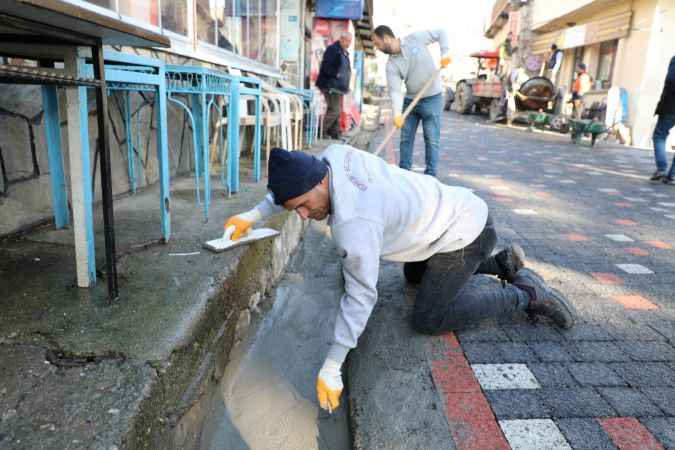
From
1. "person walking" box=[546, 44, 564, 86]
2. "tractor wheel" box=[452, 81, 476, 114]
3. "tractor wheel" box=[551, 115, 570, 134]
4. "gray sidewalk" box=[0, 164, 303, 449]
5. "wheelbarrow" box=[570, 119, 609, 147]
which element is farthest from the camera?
"tractor wheel" box=[452, 81, 476, 114]

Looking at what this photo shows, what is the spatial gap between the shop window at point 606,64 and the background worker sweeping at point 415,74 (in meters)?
13.0

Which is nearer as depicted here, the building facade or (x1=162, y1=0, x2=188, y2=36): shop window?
(x1=162, y1=0, x2=188, y2=36): shop window

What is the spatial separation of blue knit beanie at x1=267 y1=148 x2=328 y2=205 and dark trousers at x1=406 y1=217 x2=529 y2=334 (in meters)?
0.80

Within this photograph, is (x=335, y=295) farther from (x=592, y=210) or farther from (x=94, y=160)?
(x=592, y=210)

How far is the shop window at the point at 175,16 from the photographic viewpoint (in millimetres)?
4018

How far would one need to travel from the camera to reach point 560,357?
2.06m

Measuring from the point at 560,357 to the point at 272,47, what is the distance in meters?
6.72

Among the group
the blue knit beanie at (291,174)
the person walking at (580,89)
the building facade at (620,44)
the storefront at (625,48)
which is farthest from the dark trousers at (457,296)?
the person walking at (580,89)

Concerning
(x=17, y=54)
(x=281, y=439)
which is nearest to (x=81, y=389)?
(x=281, y=439)

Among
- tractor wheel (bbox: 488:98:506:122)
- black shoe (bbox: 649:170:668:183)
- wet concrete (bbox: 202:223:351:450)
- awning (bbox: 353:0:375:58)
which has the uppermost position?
awning (bbox: 353:0:375:58)

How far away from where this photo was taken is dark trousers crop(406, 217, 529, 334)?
84.9 inches

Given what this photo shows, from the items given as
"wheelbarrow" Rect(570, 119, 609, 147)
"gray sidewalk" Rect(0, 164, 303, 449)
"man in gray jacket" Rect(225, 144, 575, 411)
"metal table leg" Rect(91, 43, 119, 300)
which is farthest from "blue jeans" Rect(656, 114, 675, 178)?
"metal table leg" Rect(91, 43, 119, 300)

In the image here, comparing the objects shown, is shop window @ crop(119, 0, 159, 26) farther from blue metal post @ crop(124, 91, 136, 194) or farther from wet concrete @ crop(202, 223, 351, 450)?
wet concrete @ crop(202, 223, 351, 450)

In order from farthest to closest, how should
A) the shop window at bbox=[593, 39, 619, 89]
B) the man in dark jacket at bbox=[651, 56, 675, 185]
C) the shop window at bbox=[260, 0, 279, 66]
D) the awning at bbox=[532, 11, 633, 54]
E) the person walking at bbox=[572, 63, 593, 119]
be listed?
the shop window at bbox=[593, 39, 619, 89]
the person walking at bbox=[572, 63, 593, 119]
the awning at bbox=[532, 11, 633, 54]
the shop window at bbox=[260, 0, 279, 66]
the man in dark jacket at bbox=[651, 56, 675, 185]
